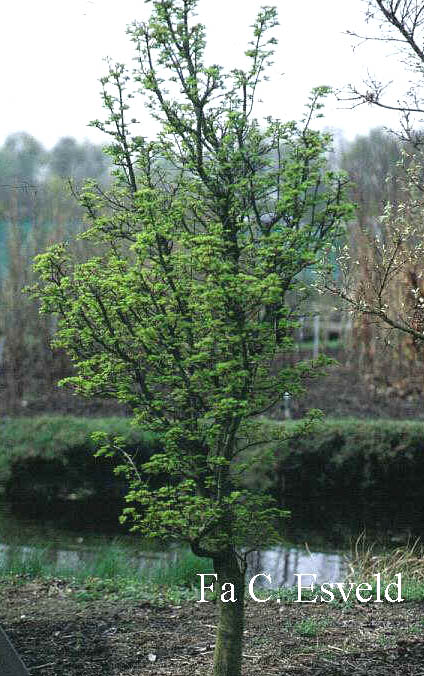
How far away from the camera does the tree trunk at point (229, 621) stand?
290 cm

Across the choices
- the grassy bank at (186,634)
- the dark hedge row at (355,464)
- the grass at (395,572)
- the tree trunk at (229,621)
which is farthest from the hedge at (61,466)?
the tree trunk at (229,621)

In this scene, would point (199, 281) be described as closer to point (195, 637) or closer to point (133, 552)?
point (195, 637)

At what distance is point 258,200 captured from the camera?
9.16 feet

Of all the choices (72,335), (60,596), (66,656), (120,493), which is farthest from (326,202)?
(120,493)

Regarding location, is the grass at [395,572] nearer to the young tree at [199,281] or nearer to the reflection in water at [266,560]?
the reflection in water at [266,560]

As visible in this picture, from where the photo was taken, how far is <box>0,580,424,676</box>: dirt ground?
318cm

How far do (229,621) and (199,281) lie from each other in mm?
1199

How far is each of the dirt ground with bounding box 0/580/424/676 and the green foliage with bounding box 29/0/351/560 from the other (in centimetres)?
66

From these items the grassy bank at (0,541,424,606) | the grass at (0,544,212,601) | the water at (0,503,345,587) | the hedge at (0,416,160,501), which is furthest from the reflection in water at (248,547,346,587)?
the hedge at (0,416,160,501)

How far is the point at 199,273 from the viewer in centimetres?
279

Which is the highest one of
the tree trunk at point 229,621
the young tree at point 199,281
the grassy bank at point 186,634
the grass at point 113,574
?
the young tree at point 199,281

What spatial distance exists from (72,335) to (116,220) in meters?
0.43

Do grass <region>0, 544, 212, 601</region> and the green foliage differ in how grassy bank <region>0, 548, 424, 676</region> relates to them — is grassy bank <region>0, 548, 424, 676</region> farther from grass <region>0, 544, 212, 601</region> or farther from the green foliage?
the green foliage

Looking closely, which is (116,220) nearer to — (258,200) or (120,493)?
(258,200)
